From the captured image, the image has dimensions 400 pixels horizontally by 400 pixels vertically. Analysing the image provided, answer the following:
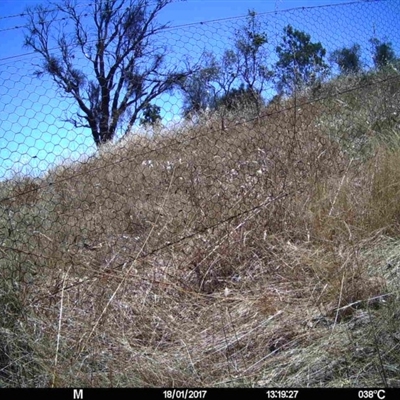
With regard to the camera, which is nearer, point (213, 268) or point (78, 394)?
point (78, 394)

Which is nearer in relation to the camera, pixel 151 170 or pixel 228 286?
pixel 228 286

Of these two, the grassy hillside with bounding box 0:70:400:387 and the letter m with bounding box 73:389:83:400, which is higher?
the grassy hillside with bounding box 0:70:400:387

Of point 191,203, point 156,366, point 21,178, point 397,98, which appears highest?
point 397,98

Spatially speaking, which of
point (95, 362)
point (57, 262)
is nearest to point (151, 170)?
point (57, 262)

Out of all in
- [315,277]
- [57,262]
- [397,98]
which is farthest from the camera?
[397,98]

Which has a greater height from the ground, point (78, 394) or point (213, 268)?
point (213, 268)

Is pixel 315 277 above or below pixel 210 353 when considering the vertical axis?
above

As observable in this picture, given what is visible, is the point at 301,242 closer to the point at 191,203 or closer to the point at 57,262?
the point at 191,203

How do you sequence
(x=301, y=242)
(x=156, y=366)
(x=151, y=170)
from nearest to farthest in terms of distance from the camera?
(x=156, y=366) → (x=301, y=242) → (x=151, y=170)

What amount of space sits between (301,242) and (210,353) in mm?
1249

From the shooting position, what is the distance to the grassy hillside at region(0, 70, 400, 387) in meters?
1.90

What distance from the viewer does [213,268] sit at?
8.86 ft

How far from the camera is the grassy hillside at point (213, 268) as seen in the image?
190 cm

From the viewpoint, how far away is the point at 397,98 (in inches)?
211
